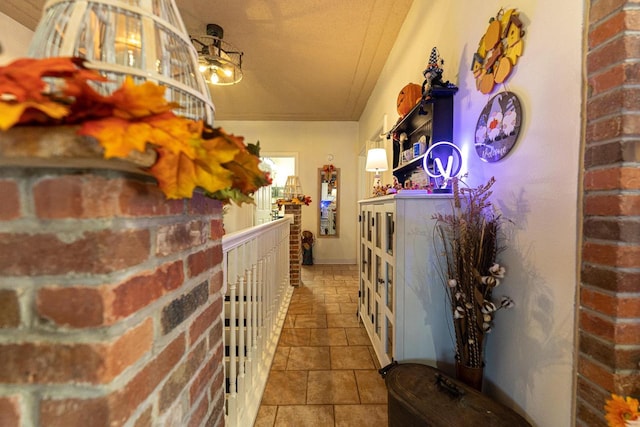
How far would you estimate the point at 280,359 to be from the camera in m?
2.04

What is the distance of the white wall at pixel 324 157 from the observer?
5359 mm

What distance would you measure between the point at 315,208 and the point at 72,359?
5.00 metres

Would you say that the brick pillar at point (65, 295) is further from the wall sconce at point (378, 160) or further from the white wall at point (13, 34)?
the white wall at point (13, 34)

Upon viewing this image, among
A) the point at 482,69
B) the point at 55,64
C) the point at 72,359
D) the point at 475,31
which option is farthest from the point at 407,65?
the point at 72,359

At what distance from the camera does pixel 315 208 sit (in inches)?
212

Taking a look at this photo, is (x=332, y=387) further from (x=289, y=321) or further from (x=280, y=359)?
(x=289, y=321)

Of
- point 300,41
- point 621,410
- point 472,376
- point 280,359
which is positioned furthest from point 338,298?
point 300,41

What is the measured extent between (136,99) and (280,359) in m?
2.08

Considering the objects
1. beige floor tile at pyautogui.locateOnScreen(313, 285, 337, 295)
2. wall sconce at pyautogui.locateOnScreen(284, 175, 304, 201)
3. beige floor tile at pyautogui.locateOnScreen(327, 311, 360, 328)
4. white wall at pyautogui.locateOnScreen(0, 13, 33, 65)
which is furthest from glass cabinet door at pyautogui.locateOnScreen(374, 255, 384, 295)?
white wall at pyautogui.locateOnScreen(0, 13, 33, 65)

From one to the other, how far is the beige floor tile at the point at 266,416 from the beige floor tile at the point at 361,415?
348 millimetres

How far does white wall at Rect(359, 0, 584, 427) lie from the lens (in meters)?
0.97

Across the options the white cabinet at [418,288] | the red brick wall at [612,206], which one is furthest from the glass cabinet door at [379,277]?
the red brick wall at [612,206]

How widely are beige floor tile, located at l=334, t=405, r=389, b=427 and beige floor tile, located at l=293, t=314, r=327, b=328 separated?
99 cm

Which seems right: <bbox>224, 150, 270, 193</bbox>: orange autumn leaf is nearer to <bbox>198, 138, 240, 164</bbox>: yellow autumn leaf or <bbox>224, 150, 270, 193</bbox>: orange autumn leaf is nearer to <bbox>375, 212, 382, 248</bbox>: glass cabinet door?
<bbox>198, 138, 240, 164</bbox>: yellow autumn leaf
